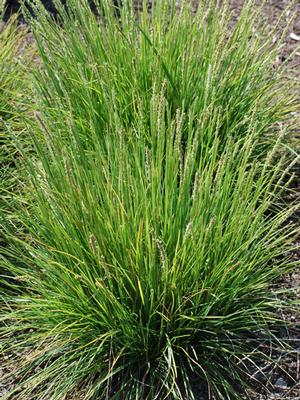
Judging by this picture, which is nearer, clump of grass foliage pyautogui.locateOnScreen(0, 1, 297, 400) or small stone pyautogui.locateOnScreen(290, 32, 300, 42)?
clump of grass foliage pyautogui.locateOnScreen(0, 1, 297, 400)

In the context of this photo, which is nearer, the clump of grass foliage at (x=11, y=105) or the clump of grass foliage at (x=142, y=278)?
the clump of grass foliage at (x=142, y=278)

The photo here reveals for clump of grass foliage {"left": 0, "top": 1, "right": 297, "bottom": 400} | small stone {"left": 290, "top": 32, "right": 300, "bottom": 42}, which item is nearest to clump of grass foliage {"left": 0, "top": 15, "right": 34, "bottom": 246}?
clump of grass foliage {"left": 0, "top": 1, "right": 297, "bottom": 400}

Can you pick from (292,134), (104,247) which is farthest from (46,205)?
(292,134)

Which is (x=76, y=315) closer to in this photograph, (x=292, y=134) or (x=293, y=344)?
(x=293, y=344)

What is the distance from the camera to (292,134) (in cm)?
342

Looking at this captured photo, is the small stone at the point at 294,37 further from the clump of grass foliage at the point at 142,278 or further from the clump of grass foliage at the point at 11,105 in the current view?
the clump of grass foliage at the point at 142,278

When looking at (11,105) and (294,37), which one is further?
(294,37)

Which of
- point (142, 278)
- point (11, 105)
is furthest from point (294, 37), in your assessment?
point (142, 278)

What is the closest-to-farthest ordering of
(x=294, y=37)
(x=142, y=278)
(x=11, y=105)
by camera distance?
(x=142, y=278), (x=11, y=105), (x=294, y=37)

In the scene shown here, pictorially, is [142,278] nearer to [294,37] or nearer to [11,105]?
[11,105]

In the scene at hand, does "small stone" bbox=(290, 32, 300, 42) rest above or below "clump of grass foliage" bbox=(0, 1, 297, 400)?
above

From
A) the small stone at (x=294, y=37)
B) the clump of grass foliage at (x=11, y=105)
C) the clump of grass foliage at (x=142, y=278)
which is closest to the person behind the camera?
the clump of grass foliage at (x=142, y=278)

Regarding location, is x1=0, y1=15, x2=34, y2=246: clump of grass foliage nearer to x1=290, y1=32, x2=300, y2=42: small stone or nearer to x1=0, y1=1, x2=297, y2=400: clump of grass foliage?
x1=0, y1=1, x2=297, y2=400: clump of grass foliage

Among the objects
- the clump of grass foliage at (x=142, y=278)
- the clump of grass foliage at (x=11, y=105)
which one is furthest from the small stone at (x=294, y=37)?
the clump of grass foliage at (x=142, y=278)
